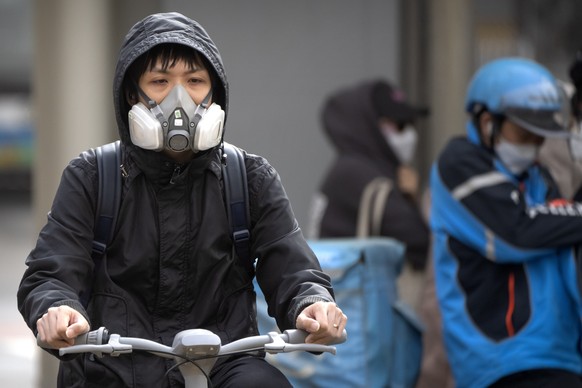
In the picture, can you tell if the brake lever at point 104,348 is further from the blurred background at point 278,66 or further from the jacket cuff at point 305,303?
the blurred background at point 278,66

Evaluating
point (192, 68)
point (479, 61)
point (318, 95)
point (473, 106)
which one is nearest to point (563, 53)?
point (479, 61)

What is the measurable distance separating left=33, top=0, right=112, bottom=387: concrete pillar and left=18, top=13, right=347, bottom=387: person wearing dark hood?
3993 mm

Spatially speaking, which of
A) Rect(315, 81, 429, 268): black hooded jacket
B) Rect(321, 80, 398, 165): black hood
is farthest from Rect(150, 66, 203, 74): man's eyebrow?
Rect(321, 80, 398, 165): black hood

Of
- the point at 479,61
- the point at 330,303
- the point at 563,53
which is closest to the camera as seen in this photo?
the point at 330,303

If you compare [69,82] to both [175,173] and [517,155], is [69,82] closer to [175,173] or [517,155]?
[517,155]

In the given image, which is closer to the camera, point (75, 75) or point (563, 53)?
point (75, 75)

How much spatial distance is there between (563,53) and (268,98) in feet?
28.9

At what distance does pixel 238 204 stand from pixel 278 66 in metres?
4.98

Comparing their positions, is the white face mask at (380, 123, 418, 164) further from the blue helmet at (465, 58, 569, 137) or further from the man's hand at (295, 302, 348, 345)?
the man's hand at (295, 302, 348, 345)

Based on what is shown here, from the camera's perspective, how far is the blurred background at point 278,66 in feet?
25.8

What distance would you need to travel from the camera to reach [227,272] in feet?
12.6

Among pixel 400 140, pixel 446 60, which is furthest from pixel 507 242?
pixel 446 60

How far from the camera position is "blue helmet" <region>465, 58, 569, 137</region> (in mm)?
5457

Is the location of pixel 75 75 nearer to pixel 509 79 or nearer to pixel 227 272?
pixel 509 79
